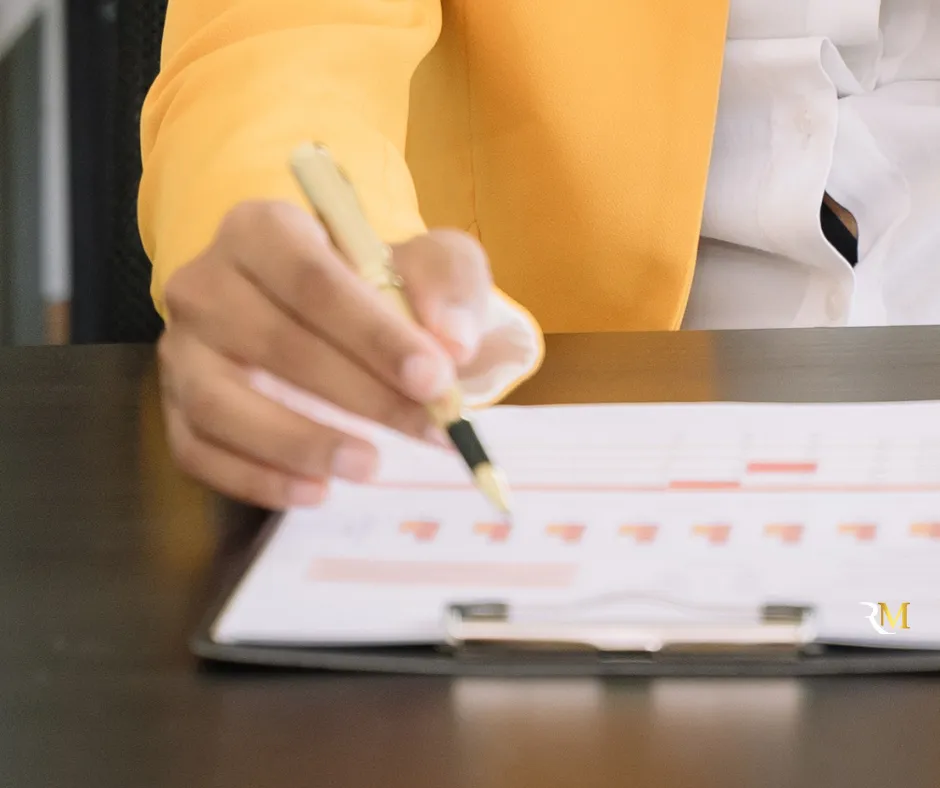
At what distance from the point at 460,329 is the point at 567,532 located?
71 millimetres

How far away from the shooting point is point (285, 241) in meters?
0.38

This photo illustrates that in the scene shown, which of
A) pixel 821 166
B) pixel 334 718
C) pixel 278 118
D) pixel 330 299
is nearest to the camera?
pixel 334 718

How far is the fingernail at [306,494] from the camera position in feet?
1.22

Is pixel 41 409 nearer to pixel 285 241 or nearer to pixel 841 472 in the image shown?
pixel 285 241

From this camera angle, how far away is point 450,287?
0.37 m

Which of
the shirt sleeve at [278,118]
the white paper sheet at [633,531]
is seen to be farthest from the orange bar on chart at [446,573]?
the shirt sleeve at [278,118]

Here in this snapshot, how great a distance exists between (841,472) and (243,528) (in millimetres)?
189

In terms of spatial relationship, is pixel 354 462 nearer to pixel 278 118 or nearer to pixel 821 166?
pixel 278 118

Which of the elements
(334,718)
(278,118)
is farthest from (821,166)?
(334,718)

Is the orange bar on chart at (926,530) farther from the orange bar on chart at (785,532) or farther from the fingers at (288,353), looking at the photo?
→ the fingers at (288,353)

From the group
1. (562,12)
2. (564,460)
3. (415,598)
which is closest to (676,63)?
(562,12)

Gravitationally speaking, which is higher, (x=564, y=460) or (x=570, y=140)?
(x=570, y=140)

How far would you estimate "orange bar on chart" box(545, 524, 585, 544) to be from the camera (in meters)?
0.34

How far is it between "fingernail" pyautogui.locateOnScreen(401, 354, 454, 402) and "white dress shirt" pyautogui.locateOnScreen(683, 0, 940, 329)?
465mm
